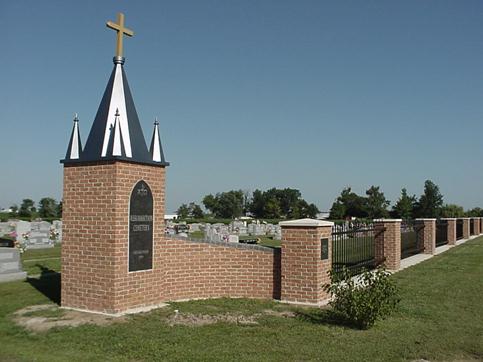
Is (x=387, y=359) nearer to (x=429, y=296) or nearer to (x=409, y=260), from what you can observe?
(x=429, y=296)

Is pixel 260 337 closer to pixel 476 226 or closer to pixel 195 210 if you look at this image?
pixel 476 226

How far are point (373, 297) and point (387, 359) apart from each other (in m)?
1.30

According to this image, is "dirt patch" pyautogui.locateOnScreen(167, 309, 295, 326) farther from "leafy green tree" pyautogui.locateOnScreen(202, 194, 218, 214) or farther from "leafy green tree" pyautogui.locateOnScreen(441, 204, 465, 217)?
"leafy green tree" pyautogui.locateOnScreen(202, 194, 218, 214)

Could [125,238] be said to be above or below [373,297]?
above

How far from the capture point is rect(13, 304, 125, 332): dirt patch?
7102mm

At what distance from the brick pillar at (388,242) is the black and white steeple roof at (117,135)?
805cm

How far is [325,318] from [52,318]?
409cm

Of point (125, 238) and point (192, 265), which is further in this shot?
point (192, 265)

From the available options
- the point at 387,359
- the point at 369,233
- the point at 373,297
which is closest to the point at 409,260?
the point at 369,233

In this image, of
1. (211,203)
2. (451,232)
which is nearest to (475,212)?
(451,232)

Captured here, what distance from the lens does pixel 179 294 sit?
921cm

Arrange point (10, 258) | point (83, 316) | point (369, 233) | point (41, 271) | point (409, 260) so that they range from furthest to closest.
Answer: point (409, 260), point (369, 233), point (41, 271), point (10, 258), point (83, 316)

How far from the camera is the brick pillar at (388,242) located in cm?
1439

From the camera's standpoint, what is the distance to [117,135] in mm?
7992
